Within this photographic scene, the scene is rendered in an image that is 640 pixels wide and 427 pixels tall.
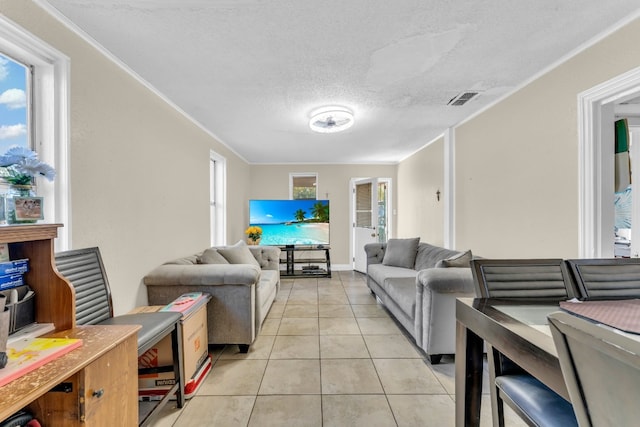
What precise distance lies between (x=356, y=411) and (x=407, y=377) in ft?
1.82

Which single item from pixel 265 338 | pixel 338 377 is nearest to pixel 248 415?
pixel 338 377

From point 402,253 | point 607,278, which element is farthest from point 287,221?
point 607,278

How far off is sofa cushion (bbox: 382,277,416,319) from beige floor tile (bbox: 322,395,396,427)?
0.85 meters

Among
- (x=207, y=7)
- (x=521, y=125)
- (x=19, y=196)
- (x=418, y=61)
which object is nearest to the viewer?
(x=19, y=196)

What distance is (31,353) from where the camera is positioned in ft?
→ 3.01

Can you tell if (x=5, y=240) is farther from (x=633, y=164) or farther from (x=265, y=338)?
(x=633, y=164)

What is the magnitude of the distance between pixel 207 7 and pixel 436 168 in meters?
3.66

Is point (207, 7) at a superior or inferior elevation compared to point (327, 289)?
superior

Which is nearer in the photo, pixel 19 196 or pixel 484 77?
pixel 19 196

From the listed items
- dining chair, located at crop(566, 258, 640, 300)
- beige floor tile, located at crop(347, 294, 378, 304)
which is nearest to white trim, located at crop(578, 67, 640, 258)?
dining chair, located at crop(566, 258, 640, 300)

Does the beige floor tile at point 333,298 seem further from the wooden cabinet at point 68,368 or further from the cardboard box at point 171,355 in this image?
the wooden cabinet at point 68,368

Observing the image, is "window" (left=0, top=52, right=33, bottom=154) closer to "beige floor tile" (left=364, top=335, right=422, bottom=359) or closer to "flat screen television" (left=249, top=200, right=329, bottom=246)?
"beige floor tile" (left=364, top=335, right=422, bottom=359)

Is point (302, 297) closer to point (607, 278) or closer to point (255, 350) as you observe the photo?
point (255, 350)

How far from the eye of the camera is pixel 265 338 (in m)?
2.64
